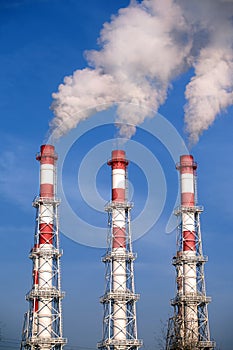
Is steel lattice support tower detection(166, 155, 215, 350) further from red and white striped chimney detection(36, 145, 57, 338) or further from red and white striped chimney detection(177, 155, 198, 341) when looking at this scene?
red and white striped chimney detection(36, 145, 57, 338)

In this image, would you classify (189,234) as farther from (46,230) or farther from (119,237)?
(46,230)

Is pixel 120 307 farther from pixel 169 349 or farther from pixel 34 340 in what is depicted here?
pixel 169 349

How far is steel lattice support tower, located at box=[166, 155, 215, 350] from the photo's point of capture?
67750 millimetres

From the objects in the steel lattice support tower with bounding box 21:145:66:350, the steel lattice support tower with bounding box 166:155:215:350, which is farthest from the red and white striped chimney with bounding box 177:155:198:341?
the steel lattice support tower with bounding box 21:145:66:350

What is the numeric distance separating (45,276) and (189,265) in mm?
14006

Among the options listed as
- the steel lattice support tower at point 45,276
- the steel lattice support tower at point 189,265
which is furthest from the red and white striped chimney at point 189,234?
the steel lattice support tower at point 45,276

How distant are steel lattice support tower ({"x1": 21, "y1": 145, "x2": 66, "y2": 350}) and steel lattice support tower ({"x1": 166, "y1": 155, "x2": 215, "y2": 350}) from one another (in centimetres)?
1113

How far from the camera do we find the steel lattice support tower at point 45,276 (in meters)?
63.6

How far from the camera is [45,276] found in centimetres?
6500

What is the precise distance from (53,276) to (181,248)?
1308cm

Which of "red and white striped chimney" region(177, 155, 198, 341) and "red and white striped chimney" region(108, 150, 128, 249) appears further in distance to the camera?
"red and white striped chimney" region(177, 155, 198, 341)

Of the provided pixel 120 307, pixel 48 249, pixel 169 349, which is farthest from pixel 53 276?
pixel 169 349

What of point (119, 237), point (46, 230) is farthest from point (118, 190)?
point (46, 230)

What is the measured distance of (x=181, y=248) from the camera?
2771 inches
